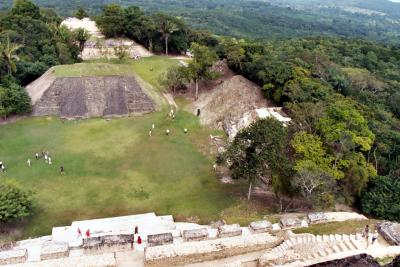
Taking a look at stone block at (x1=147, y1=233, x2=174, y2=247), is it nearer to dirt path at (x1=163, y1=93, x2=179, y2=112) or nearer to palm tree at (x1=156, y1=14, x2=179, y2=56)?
dirt path at (x1=163, y1=93, x2=179, y2=112)

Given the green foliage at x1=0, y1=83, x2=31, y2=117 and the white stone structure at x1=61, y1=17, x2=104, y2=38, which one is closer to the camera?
the green foliage at x1=0, y1=83, x2=31, y2=117

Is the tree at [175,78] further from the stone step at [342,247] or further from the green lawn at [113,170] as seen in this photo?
the stone step at [342,247]

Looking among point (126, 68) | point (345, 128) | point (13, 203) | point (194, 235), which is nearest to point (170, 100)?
point (126, 68)

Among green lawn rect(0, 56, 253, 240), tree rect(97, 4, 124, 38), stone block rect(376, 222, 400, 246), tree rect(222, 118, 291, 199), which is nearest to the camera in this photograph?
stone block rect(376, 222, 400, 246)

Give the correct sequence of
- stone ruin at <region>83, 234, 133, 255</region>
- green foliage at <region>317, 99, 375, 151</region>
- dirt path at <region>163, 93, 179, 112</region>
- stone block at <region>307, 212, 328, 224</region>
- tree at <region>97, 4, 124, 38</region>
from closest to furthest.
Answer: stone ruin at <region>83, 234, 133, 255</region>, stone block at <region>307, 212, 328, 224</region>, green foliage at <region>317, 99, 375, 151</region>, dirt path at <region>163, 93, 179, 112</region>, tree at <region>97, 4, 124, 38</region>

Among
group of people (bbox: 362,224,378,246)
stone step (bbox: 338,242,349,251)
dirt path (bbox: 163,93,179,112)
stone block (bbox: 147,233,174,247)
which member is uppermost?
group of people (bbox: 362,224,378,246)

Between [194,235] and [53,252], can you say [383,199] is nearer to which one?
[194,235]

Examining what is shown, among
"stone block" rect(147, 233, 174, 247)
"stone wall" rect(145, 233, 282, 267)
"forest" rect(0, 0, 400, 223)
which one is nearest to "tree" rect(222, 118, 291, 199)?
"forest" rect(0, 0, 400, 223)

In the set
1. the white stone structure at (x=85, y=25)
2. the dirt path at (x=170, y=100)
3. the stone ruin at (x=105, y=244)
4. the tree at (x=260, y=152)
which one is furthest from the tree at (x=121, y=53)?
the stone ruin at (x=105, y=244)

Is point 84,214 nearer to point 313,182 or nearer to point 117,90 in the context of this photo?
point 313,182
